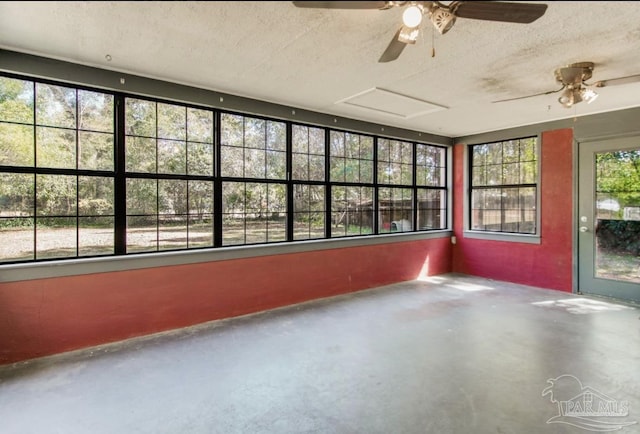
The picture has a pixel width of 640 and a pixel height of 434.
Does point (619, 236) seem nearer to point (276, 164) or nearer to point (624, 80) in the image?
point (624, 80)

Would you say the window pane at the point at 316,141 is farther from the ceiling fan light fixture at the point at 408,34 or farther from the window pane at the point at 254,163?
the ceiling fan light fixture at the point at 408,34

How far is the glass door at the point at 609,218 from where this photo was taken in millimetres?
4691

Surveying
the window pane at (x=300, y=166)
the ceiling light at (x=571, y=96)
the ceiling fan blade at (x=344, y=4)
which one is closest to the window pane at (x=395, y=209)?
the window pane at (x=300, y=166)

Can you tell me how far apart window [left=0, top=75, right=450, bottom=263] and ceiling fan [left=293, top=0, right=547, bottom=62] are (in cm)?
267

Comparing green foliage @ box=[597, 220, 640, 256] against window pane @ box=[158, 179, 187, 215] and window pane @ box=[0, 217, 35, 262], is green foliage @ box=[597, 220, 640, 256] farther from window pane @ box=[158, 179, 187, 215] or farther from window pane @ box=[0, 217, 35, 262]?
window pane @ box=[0, 217, 35, 262]

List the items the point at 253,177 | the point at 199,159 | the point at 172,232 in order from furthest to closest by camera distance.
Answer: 1. the point at 253,177
2. the point at 199,159
3. the point at 172,232

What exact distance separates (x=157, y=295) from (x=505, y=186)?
581 centimetres

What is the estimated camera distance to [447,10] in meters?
1.93

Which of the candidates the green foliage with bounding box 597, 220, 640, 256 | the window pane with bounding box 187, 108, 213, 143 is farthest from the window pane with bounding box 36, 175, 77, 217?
the green foliage with bounding box 597, 220, 640, 256

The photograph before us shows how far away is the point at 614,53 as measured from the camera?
115 inches

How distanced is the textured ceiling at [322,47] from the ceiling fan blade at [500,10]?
47 cm

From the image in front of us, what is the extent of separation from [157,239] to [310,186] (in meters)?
2.16

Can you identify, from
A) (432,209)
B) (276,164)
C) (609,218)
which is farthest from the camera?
(432,209)

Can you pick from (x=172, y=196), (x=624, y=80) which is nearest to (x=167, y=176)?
(x=172, y=196)
